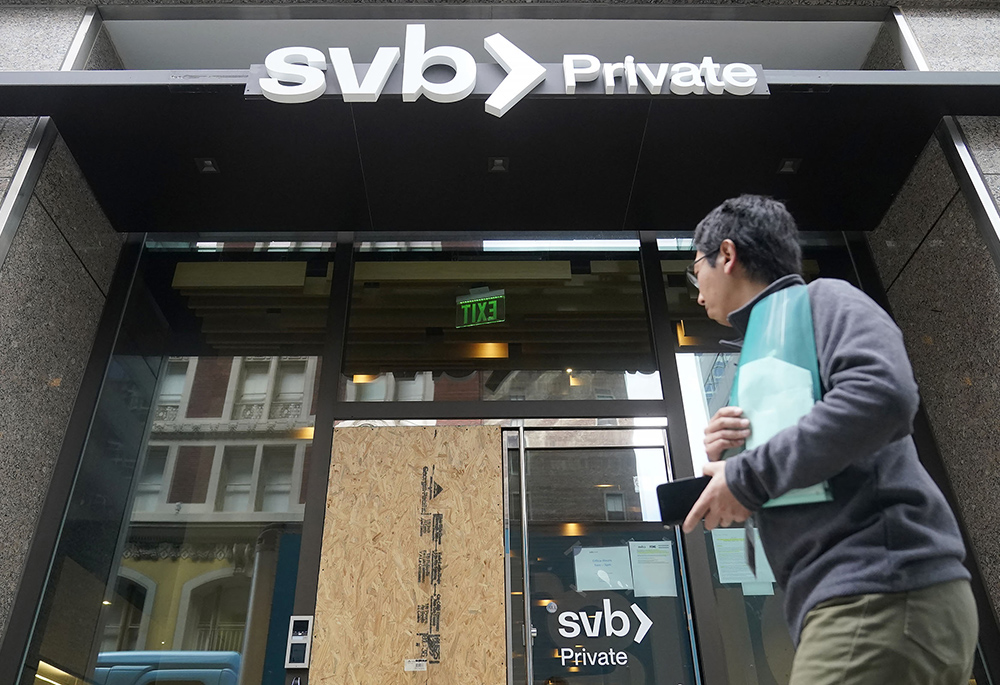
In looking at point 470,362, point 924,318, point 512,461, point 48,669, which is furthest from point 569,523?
point 48,669

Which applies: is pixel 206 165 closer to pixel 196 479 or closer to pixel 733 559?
pixel 196 479

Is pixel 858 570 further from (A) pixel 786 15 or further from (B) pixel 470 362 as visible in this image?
(A) pixel 786 15

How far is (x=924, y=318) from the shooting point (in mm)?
4367

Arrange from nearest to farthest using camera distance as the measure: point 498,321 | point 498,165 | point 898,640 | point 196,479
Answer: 1. point 898,640
2. point 196,479
3. point 498,165
4. point 498,321

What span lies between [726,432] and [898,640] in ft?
1.60

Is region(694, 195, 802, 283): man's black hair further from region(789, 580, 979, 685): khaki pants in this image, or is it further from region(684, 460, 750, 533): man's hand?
region(789, 580, 979, 685): khaki pants

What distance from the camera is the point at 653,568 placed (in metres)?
3.98

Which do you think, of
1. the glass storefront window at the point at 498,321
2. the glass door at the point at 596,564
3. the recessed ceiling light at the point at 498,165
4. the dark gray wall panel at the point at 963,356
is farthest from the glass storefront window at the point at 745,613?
the recessed ceiling light at the point at 498,165

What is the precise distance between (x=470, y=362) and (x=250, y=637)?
1834 millimetres

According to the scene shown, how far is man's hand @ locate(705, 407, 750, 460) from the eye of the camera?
5.33 ft

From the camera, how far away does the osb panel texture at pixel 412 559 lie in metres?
3.77

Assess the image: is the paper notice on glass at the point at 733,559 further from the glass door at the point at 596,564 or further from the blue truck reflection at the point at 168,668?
the blue truck reflection at the point at 168,668

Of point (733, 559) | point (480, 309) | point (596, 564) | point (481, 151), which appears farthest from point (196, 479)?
point (733, 559)

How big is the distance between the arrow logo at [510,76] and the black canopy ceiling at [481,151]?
124mm
